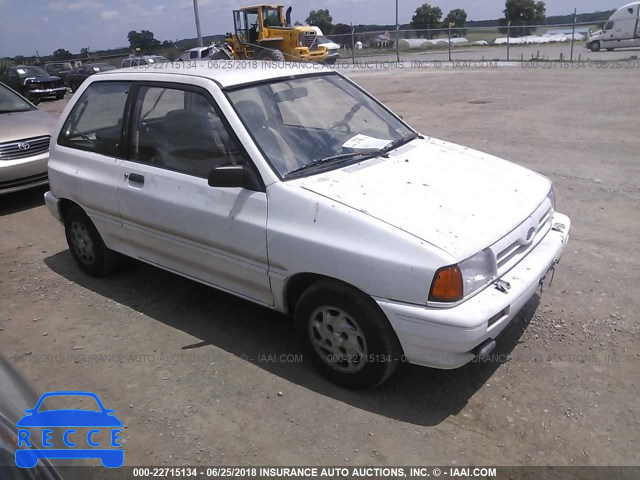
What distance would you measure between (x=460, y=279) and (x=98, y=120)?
3.39m

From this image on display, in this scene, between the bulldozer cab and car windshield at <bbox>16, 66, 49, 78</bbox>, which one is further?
the bulldozer cab

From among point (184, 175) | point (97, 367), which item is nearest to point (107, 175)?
point (184, 175)

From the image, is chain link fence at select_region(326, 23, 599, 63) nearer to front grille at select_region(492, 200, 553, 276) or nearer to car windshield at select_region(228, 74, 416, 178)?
car windshield at select_region(228, 74, 416, 178)

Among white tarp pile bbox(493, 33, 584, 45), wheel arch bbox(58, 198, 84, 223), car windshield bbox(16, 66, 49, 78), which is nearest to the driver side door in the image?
wheel arch bbox(58, 198, 84, 223)

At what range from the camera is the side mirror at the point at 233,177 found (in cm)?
330

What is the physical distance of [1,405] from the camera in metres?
1.69

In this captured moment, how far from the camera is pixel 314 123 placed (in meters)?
3.97

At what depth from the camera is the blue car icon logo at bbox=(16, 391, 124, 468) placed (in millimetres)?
1633

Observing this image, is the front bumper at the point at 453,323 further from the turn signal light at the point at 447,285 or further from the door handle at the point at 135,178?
the door handle at the point at 135,178

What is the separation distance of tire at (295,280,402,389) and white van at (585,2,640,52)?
31.2 metres

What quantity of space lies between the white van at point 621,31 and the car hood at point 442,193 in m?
29.8

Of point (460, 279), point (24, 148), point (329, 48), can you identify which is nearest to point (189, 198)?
point (460, 279)

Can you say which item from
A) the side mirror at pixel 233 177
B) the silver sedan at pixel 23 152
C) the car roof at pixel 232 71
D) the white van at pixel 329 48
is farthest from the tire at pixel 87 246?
the white van at pixel 329 48

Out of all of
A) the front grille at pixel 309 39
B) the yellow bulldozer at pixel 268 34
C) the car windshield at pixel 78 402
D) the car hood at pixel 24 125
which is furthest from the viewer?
the front grille at pixel 309 39
